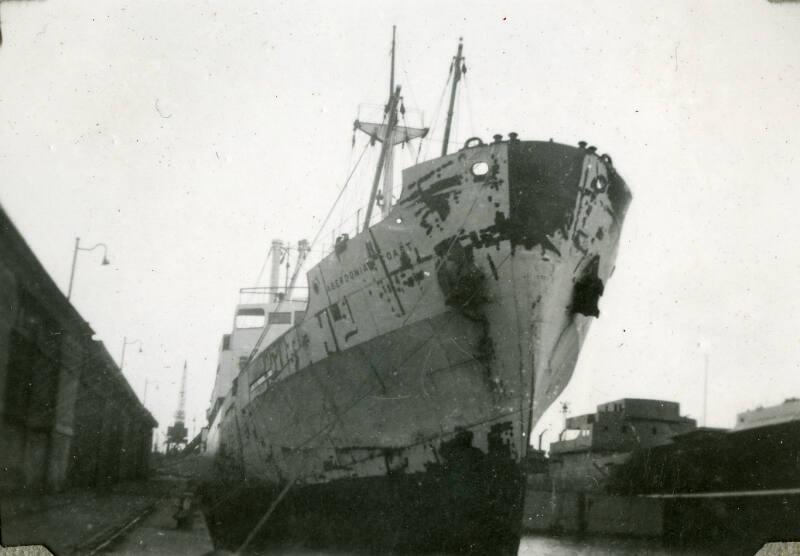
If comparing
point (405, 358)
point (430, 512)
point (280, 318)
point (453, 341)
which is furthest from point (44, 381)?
point (453, 341)

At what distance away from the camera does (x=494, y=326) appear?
307 inches

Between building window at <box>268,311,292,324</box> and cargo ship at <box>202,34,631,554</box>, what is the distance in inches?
232

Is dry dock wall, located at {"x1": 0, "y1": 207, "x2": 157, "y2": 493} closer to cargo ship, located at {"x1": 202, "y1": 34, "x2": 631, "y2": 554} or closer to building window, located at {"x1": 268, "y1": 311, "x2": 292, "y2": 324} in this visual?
building window, located at {"x1": 268, "y1": 311, "x2": 292, "y2": 324}

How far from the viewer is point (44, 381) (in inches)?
508

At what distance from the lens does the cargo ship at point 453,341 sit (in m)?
7.62

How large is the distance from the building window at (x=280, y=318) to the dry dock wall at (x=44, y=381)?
13.3 feet

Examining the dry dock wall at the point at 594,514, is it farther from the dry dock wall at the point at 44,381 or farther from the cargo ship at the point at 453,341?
the dry dock wall at the point at 44,381

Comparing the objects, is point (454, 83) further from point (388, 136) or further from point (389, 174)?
point (389, 174)

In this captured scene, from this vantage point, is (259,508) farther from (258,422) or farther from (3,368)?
(3,368)

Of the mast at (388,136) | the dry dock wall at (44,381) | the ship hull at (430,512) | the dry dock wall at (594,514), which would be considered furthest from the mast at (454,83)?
the dry dock wall at (594,514)

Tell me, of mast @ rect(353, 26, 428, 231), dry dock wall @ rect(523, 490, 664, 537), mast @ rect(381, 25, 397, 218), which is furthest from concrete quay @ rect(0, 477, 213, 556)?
dry dock wall @ rect(523, 490, 664, 537)

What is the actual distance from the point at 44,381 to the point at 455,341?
9205 millimetres

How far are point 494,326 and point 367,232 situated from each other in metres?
2.07

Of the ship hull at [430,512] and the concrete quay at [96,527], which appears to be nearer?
the ship hull at [430,512]
